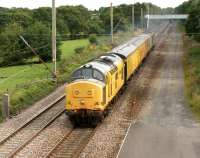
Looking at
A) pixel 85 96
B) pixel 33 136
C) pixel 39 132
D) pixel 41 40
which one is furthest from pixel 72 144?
pixel 41 40

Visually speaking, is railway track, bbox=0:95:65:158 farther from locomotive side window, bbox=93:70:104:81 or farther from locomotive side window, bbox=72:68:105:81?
locomotive side window, bbox=93:70:104:81

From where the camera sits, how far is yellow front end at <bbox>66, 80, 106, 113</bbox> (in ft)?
78.3

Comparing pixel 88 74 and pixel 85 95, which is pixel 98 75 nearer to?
pixel 88 74

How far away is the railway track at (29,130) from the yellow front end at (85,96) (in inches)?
82.7

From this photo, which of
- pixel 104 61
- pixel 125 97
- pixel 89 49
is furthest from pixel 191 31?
pixel 104 61

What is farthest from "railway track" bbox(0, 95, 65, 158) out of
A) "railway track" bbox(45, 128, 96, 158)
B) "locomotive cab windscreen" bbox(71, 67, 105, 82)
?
"locomotive cab windscreen" bbox(71, 67, 105, 82)

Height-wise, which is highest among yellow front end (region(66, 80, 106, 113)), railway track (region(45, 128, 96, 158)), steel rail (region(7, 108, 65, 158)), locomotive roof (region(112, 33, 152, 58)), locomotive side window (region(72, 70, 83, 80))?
locomotive roof (region(112, 33, 152, 58))

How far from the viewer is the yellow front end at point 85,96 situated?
2386cm

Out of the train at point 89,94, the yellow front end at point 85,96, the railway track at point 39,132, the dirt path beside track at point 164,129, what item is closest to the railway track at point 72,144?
the railway track at point 39,132

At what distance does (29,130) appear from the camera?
24.1 m

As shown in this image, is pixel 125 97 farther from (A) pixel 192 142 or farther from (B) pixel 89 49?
(B) pixel 89 49

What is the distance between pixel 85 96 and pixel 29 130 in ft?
11.2

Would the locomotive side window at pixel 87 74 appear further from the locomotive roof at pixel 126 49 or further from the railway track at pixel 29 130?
the locomotive roof at pixel 126 49

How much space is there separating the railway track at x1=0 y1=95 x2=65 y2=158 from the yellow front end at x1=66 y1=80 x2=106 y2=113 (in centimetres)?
210
